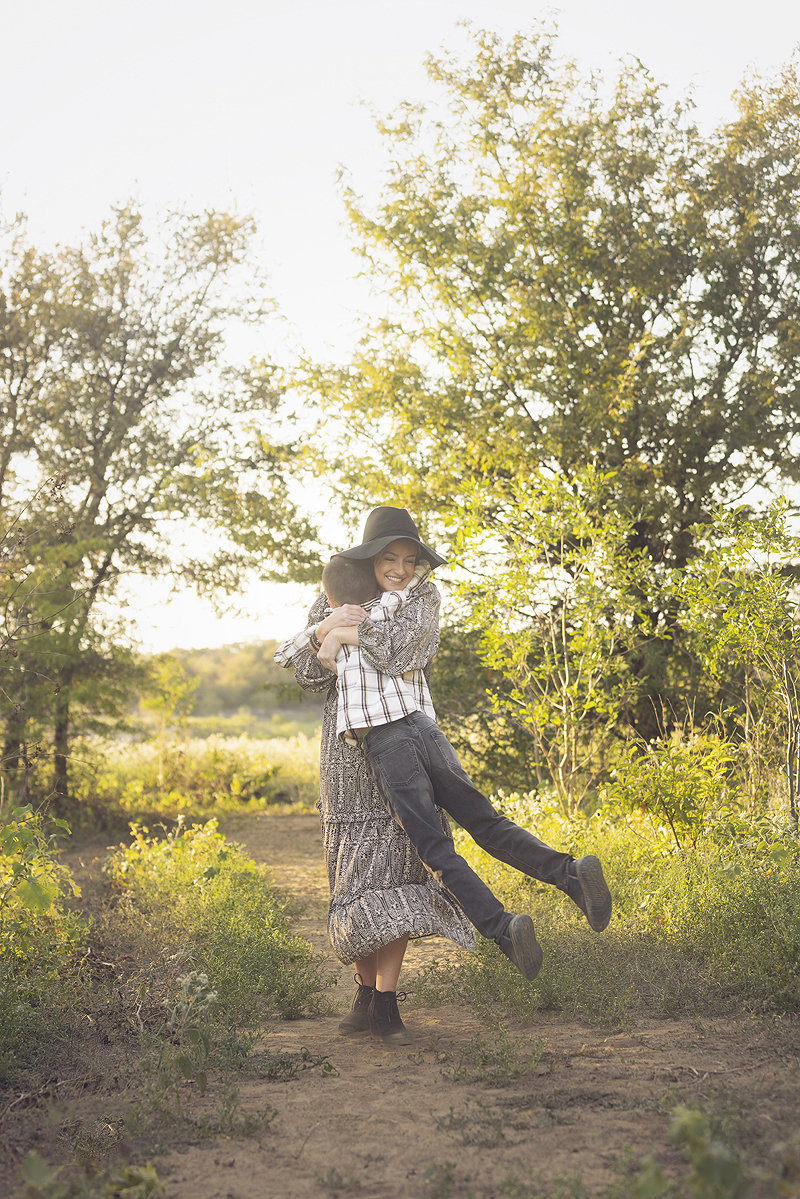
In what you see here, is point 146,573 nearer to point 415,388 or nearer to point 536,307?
point 415,388

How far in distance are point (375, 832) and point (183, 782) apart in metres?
8.80

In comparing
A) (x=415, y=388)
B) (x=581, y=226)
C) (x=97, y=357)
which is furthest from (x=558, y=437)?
(x=97, y=357)

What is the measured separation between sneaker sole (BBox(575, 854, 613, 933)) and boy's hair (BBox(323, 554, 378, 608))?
1387mm

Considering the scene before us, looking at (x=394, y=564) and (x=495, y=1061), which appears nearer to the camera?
(x=495, y=1061)

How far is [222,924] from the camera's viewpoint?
15.8 ft

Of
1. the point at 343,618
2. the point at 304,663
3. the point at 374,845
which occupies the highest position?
the point at 343,618

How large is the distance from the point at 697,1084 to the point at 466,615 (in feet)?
21.7

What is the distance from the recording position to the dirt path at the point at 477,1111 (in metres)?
2.35

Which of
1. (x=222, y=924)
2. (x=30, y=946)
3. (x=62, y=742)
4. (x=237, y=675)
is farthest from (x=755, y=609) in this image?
(x=237, y=675)

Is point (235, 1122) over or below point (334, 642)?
below

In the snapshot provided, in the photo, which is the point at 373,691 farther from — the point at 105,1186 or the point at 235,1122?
the point at 105,1186

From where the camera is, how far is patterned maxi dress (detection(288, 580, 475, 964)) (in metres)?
3.53

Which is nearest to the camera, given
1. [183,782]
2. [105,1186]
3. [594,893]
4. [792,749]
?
[105,1186]

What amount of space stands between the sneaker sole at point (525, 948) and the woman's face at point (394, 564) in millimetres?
1460
